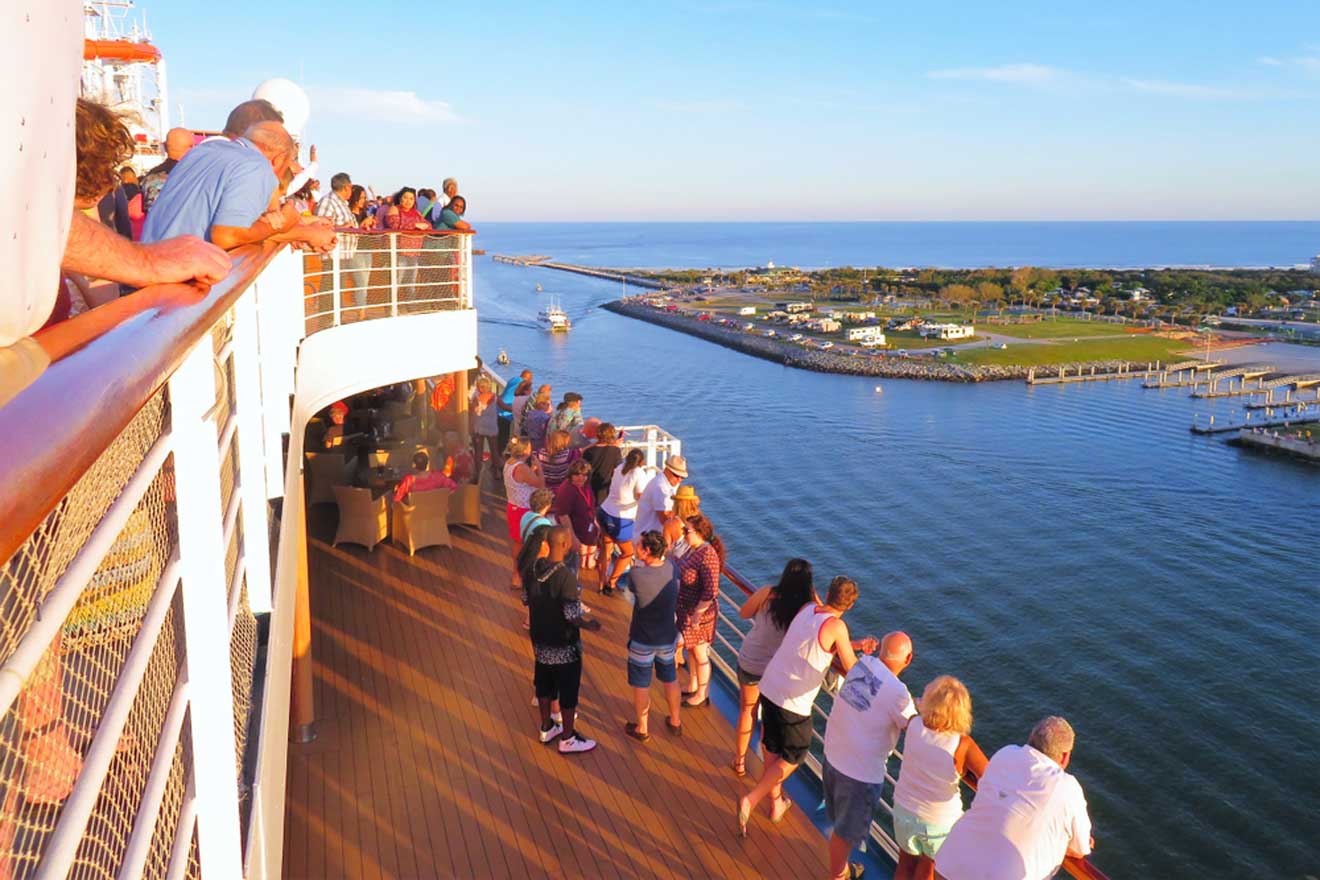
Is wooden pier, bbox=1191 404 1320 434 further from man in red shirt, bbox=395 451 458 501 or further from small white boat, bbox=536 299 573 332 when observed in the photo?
man in red shirt, bbox=395 451 458 501

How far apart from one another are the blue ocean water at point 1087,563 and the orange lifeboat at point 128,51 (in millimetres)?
18002

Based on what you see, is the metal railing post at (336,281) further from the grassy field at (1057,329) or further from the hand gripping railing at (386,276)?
the grassy field at (1057,329)

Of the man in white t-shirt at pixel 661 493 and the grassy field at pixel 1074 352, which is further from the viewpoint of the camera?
the grassy field at pixel 1074 352

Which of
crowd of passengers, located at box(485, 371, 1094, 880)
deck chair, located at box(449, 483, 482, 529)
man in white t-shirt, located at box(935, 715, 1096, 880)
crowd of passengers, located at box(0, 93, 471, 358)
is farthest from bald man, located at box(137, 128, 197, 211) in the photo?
deck chair, located at box(449, 483, 482, 529)

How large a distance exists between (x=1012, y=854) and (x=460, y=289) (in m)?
9.04

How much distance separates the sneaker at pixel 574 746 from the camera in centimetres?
531

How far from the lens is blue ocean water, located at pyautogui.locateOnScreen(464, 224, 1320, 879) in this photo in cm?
1811

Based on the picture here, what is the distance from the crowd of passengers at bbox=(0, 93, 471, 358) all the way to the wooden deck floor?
9.31ft

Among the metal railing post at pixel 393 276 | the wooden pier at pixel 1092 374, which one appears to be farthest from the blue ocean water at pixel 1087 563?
the metal railing post at pixel 393 276

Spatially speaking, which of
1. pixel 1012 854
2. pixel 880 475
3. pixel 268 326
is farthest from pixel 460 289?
pixel 880 475

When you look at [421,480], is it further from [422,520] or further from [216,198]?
[216,198]

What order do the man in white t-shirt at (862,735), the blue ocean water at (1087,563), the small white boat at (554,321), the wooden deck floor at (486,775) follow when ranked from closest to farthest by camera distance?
the man in white t-shirt at (862,735) → the wooden deck floor at (486,775) → the blue ocean water at (1087,563) → the small white boat at (554,321)

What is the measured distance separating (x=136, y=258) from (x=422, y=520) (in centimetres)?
692

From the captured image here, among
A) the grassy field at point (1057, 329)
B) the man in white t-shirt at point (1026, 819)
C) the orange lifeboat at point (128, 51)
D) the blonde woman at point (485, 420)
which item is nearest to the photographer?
the man in white t-shirt at point (1026, 819)
